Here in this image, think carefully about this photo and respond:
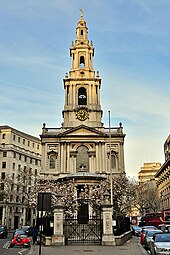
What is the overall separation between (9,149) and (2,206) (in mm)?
13623

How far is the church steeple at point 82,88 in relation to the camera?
2406 inches

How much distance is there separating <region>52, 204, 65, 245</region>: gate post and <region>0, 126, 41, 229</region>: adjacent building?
125 ft

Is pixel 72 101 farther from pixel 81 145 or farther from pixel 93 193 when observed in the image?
pixel 93 193

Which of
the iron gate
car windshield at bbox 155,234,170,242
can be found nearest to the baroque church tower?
the iron gate

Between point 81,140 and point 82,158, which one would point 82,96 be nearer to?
point 81,140

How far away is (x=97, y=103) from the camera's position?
2483 inches

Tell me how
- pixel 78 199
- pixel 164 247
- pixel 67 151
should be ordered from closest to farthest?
pixel 164 247
pixel 78 199
pixel 67 151

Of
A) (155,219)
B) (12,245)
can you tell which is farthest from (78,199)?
(12,245)

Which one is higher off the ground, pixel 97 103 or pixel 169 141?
pixel 97 103

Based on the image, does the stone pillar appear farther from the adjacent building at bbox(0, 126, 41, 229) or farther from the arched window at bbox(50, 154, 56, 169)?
the adjacent building at bbox(0, 126, 41, 229)

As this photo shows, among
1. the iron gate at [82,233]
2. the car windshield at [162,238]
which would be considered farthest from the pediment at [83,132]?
the car windshield at [162,238]

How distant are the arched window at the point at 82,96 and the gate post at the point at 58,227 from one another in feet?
135

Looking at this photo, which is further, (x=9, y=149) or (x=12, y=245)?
(x=9, y=149)

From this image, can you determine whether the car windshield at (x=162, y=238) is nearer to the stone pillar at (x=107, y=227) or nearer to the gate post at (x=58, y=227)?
the stone pillar at (x=107, y=227)
